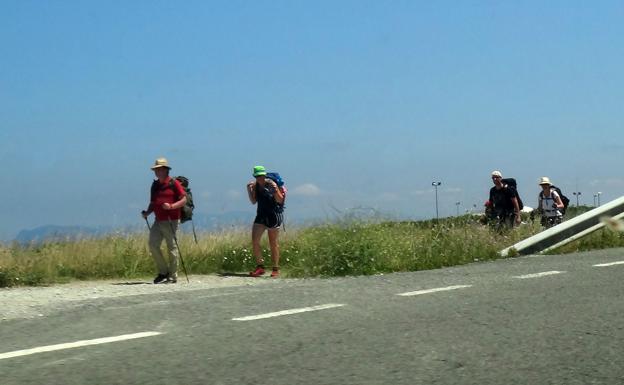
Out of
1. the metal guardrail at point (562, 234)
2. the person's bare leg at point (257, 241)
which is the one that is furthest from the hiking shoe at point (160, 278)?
the metal guardrail at point (562, 234)

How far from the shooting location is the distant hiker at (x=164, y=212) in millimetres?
13531

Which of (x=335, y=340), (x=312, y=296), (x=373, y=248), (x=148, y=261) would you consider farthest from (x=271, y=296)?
(x=148, y=261)

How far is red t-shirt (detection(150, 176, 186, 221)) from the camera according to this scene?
13602 mm

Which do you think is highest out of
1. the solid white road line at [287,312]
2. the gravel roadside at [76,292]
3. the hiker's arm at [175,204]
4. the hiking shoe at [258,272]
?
the hiker's arm at [175,204]

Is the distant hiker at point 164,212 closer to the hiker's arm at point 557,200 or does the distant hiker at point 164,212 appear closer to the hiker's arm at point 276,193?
the hiker's arm at point 276,193

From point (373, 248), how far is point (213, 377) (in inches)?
324

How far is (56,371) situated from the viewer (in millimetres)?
5871

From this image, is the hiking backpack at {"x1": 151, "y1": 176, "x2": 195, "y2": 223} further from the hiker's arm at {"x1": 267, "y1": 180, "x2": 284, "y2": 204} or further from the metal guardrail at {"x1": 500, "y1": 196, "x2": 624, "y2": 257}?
the metal guardrail at {"x1": 500, "y1": 196, "x2": 624, "y2": 257}

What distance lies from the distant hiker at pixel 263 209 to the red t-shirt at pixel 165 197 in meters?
1.51

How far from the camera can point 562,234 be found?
48.4 ft

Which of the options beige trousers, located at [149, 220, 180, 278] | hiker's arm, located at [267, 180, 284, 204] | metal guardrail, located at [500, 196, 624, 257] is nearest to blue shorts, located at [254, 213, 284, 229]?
hiker's arm, located at [267, 180, 284, 204]

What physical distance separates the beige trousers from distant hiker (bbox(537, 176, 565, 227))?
759 cm

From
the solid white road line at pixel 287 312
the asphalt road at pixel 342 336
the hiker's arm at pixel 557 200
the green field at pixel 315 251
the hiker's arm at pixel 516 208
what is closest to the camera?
the asphalt road at pixel 342 336

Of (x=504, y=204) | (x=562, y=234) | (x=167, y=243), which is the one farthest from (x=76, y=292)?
(x=504, y=204)
